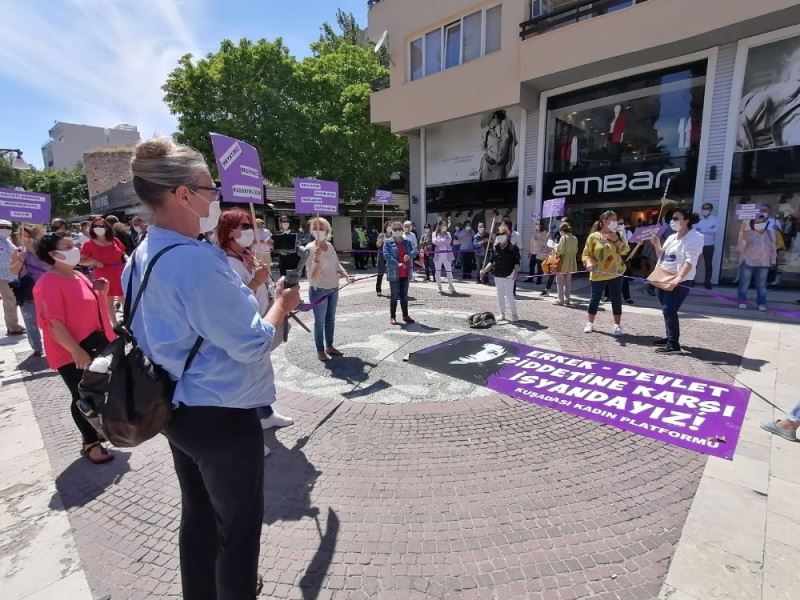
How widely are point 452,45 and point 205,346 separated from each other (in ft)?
55.7

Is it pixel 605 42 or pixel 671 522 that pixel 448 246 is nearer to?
pixel 605 42

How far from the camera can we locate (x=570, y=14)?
40.5 ft

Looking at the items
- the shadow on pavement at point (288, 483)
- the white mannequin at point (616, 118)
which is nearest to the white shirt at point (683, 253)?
the shadow on pavement at point (288, 483)

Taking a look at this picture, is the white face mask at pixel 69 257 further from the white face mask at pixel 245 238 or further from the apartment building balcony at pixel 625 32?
the apartment building balcony at pixel 625 32

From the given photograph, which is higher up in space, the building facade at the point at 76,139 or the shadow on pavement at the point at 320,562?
the building facade at the point at 76,139

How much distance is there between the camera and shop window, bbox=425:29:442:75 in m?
15.5

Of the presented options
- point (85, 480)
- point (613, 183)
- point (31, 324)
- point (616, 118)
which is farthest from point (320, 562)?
point (616, 118)

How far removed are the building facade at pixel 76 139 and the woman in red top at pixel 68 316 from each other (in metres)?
70.9

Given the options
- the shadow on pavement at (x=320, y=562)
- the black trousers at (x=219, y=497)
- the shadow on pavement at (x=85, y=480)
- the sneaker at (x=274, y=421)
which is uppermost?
the black trousers at (x=219, y=497)

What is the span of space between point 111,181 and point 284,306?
44.6 meters

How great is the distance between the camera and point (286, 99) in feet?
64.1

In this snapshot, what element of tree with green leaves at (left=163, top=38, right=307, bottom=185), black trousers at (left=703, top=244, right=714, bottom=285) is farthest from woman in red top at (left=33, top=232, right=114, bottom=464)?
tree with green leaves at (left=163, top=38, right=307, bottom=185)

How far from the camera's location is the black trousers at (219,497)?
150 cm

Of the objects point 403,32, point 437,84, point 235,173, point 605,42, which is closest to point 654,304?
point 605,42
